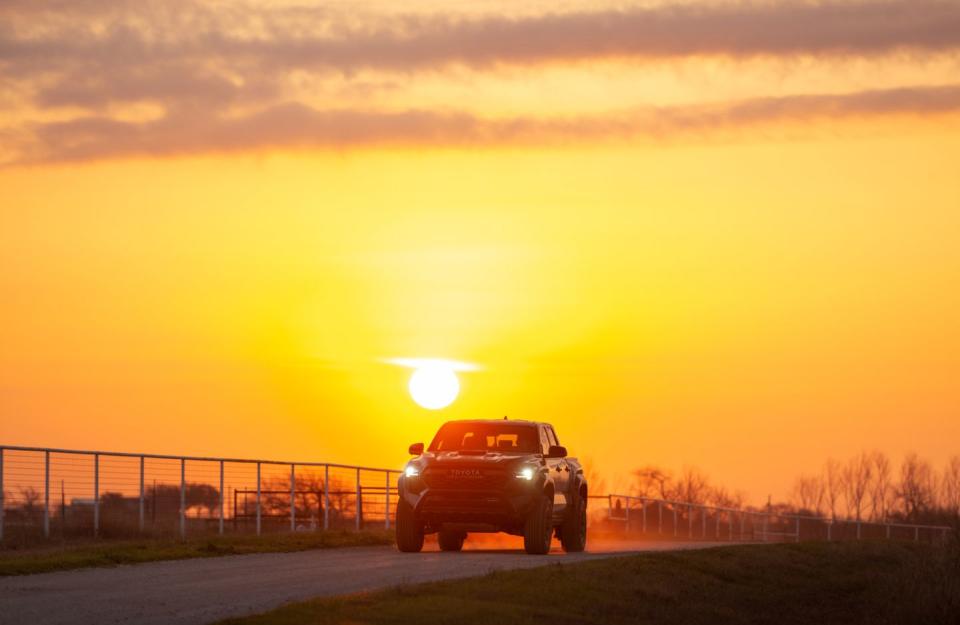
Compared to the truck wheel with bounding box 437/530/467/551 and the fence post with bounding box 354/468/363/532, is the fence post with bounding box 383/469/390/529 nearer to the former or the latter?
the fence post with bounding box 354/468/363/532

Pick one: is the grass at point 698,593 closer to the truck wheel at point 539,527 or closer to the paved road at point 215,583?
the paved road at point 215,583

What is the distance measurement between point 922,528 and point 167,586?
7312 cm

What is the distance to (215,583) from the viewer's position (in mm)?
22016

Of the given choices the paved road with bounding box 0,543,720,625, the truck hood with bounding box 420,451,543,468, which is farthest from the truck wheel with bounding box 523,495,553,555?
the truck hood with bounding box 420,451,543,468

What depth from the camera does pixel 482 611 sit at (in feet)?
63.6

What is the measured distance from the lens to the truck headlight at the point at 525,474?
27.5 m

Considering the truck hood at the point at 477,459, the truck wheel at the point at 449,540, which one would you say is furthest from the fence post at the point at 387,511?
the truck hood at the point at 477,459

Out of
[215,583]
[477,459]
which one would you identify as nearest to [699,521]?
[477,459]

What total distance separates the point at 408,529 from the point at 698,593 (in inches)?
200

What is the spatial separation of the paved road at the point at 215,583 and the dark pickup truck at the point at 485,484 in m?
0.54

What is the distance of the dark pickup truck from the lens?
27.5 metres

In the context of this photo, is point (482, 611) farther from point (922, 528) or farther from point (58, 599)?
point (922, 528)

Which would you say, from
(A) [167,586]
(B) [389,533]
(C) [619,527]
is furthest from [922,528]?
(A) [167,586]

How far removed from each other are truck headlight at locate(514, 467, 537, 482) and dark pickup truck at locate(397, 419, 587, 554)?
16 mm
